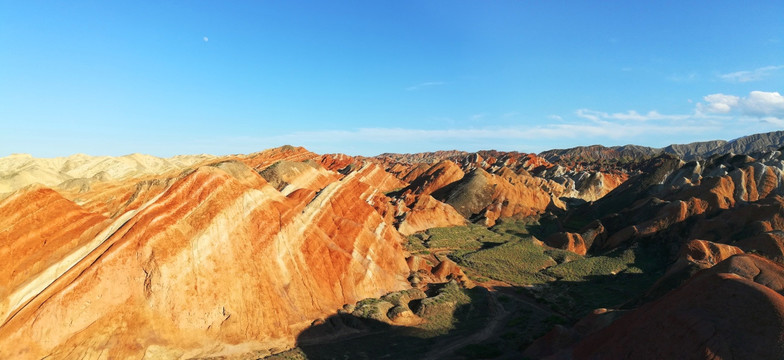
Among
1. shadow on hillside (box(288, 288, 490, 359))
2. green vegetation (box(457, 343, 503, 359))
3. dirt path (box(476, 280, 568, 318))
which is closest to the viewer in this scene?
shadow on hillside (box(288, 288, 490, 359))

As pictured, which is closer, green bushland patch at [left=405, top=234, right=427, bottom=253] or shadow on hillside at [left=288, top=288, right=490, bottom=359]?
shadow on hillside at [left=288, top=288, right=490, bottom=359]

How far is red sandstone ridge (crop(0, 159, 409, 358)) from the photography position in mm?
23328

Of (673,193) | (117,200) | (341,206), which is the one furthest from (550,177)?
(117,200)

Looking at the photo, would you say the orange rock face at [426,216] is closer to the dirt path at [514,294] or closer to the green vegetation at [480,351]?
the dirt path at [514,294]

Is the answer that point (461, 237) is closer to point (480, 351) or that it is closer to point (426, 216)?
point (426, 216)

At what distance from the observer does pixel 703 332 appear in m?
18.2

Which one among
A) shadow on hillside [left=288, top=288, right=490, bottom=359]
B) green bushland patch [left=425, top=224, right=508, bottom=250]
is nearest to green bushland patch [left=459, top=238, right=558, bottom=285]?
green bushland patch [left=425, top=224, right=508, bottom=250]

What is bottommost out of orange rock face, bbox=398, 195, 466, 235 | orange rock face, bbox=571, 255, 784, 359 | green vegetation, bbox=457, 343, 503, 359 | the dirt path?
the dirt path

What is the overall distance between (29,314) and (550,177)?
144098mm

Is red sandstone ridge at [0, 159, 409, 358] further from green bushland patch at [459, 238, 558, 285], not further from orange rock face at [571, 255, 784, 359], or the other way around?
green bushland patch at [459, 238, 558, 285]

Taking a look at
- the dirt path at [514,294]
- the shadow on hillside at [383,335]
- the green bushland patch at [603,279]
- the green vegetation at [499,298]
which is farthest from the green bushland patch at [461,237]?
the shadow on hillside at [383,335]

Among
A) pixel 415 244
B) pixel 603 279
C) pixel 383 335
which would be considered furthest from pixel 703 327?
pixel 415 244

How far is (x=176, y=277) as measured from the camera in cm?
2700

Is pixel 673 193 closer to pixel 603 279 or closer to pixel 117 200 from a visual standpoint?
pixel 603 279
